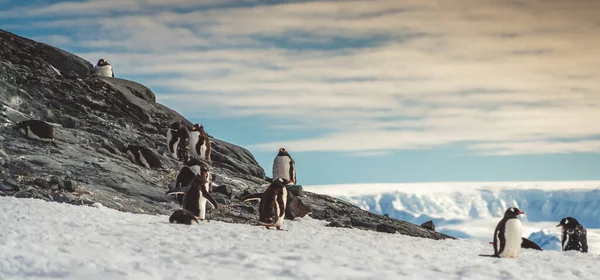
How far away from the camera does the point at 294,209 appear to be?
24344 mm

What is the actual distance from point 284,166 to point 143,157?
582 cm

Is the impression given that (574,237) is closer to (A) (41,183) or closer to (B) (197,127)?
(B) (197,127)

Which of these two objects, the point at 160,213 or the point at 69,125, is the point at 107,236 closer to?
the point at 160,213

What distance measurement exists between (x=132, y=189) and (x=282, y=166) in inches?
300

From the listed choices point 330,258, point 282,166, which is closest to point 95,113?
point 282,166

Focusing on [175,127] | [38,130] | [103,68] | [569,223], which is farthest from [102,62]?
[569,223]

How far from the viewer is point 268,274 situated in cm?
1180

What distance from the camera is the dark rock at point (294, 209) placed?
2394cm

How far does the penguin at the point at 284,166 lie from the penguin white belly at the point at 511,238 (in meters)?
12.6

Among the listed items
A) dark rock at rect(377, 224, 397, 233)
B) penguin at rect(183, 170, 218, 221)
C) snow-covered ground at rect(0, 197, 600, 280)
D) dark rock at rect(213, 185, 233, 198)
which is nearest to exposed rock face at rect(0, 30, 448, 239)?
dark rock at rect(213, 185, 233, 198)

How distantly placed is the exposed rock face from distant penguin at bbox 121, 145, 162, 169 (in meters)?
0.30

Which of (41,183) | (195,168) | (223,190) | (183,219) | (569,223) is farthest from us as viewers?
(569,223)

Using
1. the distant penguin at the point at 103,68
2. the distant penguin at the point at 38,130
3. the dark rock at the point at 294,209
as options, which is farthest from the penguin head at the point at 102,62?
the dark rock at the point at 294,209

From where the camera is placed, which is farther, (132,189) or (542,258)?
(132,189)
